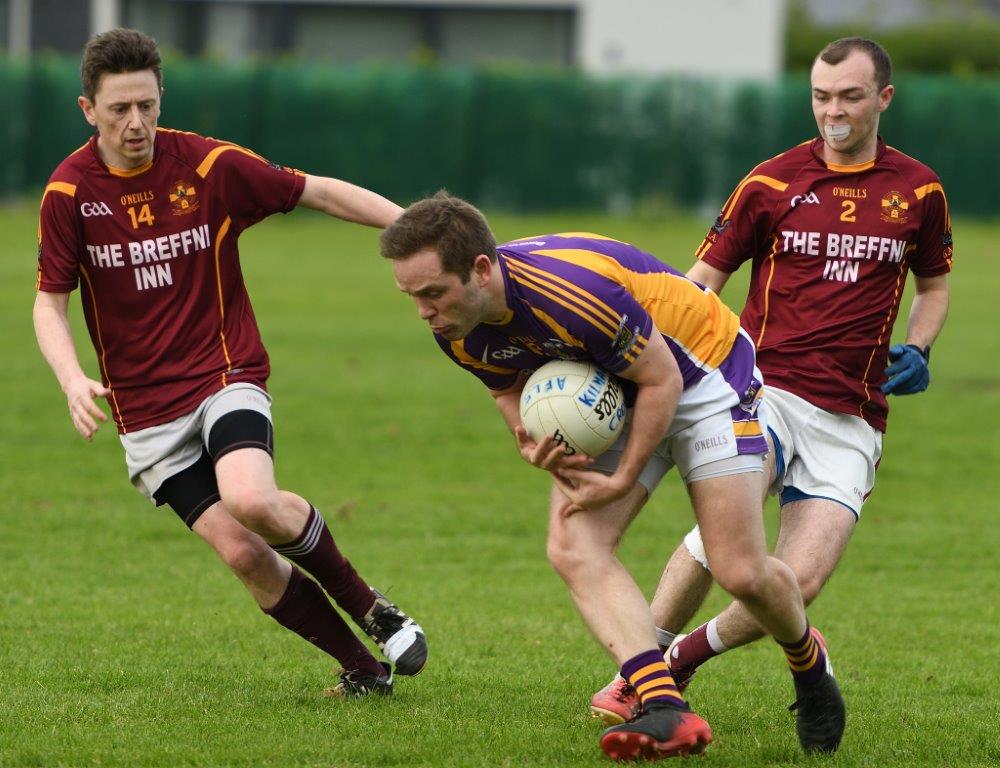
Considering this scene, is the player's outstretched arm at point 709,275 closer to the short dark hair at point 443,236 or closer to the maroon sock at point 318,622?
the short dark hair at point 443,236

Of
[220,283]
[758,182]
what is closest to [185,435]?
[220,283]

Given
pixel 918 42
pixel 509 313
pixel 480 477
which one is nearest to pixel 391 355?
pixel 480 477

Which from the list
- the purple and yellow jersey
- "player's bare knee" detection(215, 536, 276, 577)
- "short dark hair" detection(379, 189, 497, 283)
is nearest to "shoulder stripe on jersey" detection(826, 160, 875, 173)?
the purple and yellow jersey

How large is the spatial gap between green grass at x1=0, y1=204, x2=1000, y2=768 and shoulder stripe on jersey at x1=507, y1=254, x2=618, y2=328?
1.50m

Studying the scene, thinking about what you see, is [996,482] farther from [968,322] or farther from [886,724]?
[968,322]

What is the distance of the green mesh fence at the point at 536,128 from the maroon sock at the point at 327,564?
25.8 m

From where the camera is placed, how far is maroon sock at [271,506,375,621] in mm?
6125

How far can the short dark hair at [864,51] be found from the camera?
6430 millimetres

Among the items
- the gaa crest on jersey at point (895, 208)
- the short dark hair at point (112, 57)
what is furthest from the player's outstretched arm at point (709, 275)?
the short dark hair at point (112, 57)

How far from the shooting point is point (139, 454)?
6234 mm

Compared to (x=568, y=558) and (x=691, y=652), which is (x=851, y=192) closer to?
(x=691, y=652)

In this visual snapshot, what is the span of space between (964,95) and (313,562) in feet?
94.5

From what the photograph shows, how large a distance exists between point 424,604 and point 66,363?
3.01m

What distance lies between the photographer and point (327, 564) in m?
6.27
